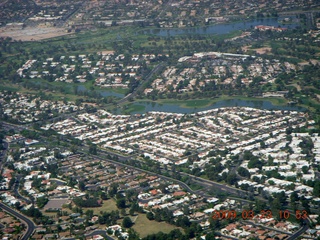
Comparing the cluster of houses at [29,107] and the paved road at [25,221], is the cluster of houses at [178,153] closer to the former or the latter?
the paved road at [25,221]

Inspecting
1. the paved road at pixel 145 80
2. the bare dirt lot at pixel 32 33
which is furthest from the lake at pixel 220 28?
the paved road at pixel 145 80

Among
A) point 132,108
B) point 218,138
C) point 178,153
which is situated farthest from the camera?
point 132,108

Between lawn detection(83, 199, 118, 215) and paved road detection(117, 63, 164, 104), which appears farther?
paved road detection(117, 63, 164, 104)

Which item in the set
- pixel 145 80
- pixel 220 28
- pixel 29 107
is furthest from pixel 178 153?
pixel 220 28

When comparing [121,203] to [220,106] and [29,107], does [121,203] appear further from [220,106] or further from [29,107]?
[29,107]

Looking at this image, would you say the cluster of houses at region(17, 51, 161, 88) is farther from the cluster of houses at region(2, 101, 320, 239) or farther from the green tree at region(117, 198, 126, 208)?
the green tree at region(117, 198, 126, 208)
